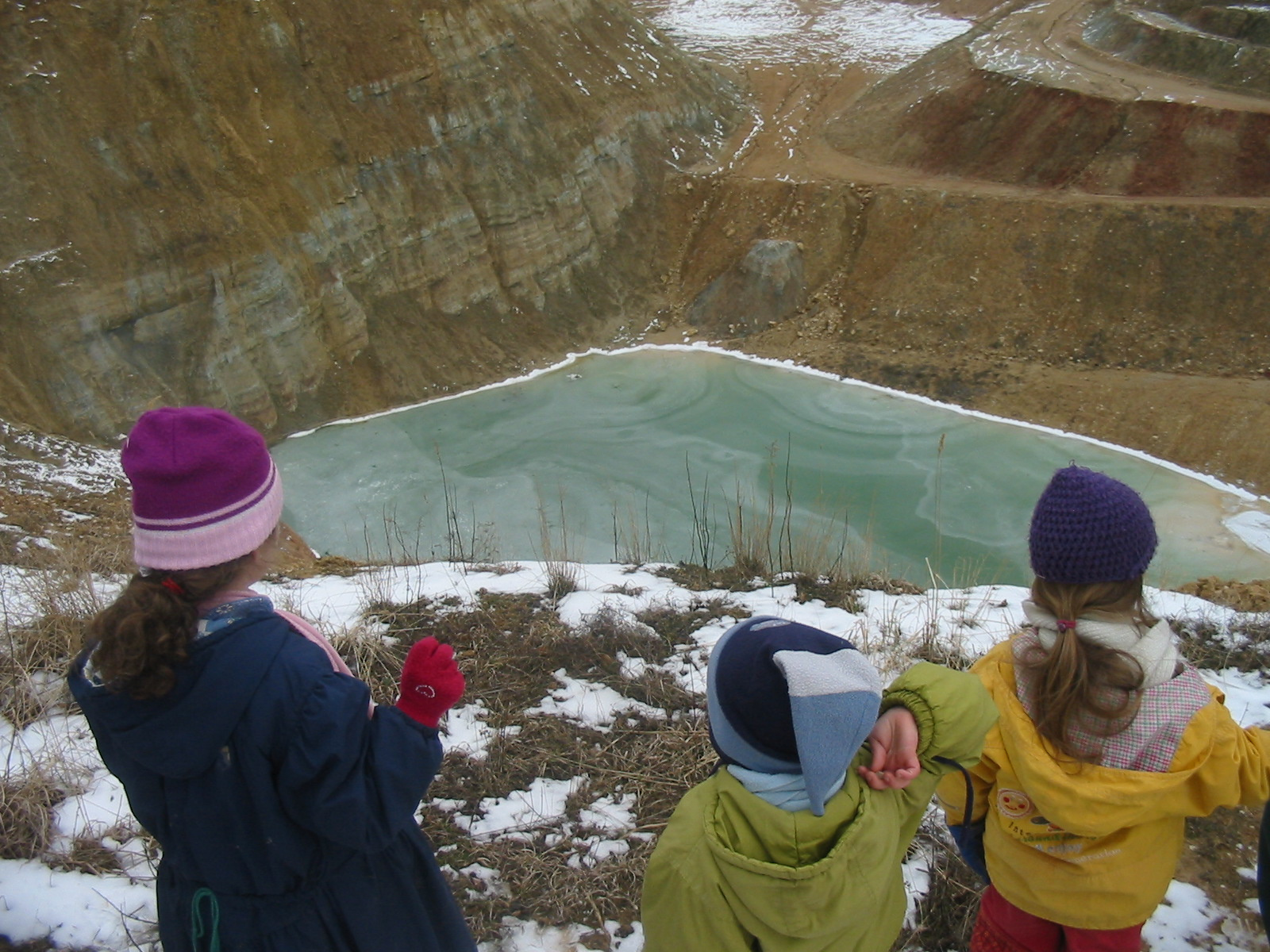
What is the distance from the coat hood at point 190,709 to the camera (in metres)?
1.66

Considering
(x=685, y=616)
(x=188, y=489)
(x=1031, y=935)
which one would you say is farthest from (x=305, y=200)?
(x=1031, y=935)

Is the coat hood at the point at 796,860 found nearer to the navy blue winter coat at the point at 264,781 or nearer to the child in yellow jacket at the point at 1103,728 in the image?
the child in yellow jacket at the point at 1103,728

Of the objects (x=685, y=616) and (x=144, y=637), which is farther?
(x=685, y=616)

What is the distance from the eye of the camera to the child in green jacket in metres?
1.73

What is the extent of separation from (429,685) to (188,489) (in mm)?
585

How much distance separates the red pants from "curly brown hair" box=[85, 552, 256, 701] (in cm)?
212

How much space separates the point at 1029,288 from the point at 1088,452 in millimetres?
4200

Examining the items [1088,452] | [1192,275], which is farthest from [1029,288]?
[1088,452]

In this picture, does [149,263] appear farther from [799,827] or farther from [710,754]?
[799,827]

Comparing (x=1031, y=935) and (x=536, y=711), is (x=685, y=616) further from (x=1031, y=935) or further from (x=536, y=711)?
(x=1031, y=935)

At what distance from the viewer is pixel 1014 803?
226cm

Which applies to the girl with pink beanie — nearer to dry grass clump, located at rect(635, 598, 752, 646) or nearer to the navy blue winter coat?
the navy blue winter coat

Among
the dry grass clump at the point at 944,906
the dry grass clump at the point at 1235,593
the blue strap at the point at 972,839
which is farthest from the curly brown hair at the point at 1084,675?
the dry grass clump at the point at 1235,593

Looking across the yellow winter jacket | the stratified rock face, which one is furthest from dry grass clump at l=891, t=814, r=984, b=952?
the stratified rock face
